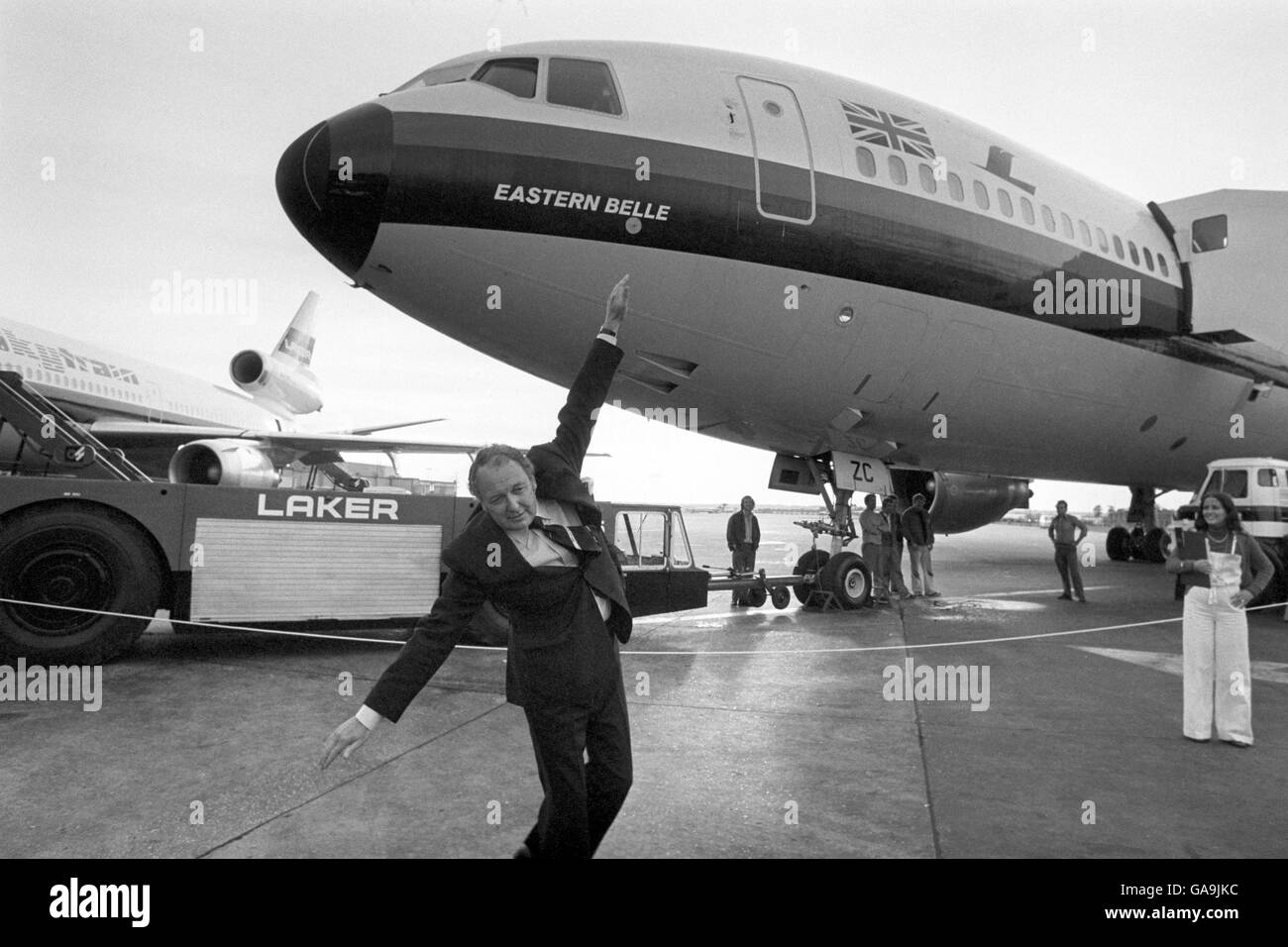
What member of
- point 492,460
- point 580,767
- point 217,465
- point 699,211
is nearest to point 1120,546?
point 699,211

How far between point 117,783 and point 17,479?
316cm

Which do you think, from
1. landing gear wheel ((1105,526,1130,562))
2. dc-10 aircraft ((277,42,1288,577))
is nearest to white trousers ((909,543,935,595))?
dc-10 aircraft ((277,42,1288,577))

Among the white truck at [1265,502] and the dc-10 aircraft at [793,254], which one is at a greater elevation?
the dc-10 aircraft at [793,254]

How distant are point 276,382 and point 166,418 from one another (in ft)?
22.3

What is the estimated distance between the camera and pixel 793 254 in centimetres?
668

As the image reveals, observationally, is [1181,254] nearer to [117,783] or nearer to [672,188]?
[672,188]

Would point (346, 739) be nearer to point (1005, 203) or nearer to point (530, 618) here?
point (530, 618)

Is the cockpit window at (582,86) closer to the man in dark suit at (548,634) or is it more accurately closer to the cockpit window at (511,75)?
the cockpit window at (511,75)

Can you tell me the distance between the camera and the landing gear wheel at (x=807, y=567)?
1011cm

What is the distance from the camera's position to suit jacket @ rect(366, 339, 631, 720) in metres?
2.26

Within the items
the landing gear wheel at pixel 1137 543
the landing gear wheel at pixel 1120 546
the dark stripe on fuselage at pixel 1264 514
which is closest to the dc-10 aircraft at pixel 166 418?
the dark stripe on fuselage at pixel 1264 514

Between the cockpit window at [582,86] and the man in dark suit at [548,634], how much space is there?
4593 millimetres

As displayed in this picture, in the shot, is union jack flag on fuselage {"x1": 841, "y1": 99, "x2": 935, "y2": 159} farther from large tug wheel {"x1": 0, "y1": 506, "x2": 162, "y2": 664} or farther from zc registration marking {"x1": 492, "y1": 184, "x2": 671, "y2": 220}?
large tug wheel {"x1": 0, "y1": 506, "x2": 162, "y2": 664}
